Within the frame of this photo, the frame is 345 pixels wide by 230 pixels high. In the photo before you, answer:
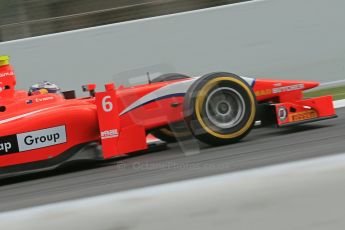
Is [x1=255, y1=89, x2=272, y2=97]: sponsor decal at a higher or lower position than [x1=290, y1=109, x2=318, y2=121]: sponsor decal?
higher

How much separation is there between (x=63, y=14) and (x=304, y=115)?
5.77 metres

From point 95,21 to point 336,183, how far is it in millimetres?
7670

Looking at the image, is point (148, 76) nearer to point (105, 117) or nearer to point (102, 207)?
point (105, 117)

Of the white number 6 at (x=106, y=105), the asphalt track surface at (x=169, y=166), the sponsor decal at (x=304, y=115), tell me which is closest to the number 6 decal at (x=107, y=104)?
the white number 6 at (x=106, y=105)

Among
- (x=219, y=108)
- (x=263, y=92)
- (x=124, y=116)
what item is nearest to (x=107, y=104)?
(x=124, y=116)

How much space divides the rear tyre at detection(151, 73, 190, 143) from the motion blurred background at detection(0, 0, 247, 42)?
11.6 feet

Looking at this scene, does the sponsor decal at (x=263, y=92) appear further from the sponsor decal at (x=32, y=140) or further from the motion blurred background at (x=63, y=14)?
the motion blurred background at (x=63, y=14)

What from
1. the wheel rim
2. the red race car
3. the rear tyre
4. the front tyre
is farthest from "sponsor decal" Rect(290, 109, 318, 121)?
the rear tyre

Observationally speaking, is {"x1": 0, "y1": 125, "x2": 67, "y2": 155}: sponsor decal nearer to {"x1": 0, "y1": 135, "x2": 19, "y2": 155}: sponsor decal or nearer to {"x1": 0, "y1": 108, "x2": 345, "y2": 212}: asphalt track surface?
{"x1": 0, "y1": 135, "x2": 19, "y2": 155}: sponsor decal

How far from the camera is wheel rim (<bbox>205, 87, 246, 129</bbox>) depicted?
17.8 feet

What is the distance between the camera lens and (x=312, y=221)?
226cm

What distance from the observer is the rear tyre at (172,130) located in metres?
5.52

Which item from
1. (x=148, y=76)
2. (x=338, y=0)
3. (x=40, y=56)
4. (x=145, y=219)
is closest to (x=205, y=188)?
(x=145, y=219)

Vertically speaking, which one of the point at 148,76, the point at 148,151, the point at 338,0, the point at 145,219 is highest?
the point at 338,0
